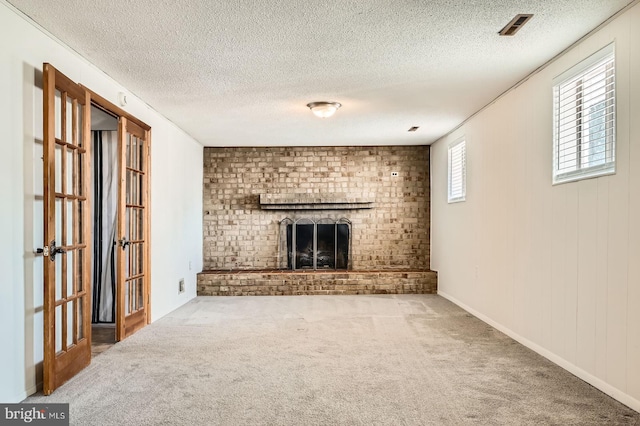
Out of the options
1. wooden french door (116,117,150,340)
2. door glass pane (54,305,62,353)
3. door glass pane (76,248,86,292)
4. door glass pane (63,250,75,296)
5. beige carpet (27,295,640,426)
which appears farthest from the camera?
wooden french door (116,117,150,340)

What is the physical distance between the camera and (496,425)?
98.7 inches

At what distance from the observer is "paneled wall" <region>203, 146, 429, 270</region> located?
786 centimetres

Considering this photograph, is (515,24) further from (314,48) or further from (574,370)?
(574,370)

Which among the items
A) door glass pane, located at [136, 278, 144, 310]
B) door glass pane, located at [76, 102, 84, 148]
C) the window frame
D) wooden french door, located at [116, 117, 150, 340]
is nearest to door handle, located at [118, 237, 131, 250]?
wooden french door, located at [116, 117, 150, 340]

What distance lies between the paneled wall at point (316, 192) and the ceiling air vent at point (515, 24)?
15.5 ft

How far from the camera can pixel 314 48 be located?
3445mm

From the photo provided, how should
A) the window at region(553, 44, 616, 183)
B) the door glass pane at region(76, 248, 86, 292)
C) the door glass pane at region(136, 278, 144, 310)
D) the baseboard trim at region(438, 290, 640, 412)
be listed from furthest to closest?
1. the door glass pane at region(136, 278, 144, 310)
2. the door glass pane at region(76, 248, 86, 292)
3. the window at region(553, 44, 616, 183)
4. the baseboard trim at region(438, 290, 640, 412)

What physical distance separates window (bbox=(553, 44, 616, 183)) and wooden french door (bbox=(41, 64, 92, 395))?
11.5 ft

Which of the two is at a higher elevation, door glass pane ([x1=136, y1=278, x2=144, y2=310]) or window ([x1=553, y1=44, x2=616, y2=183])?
window ([x1=553, y1=44, x2=616, y2=183])

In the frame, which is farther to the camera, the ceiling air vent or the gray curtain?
the gray curtain

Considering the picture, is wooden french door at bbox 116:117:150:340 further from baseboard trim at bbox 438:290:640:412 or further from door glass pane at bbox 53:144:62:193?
baseboard trim at bbox 438:290:640:412

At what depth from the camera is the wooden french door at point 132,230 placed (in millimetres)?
4434

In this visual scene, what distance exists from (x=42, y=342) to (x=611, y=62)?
159 inches

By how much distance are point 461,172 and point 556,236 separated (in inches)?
106
